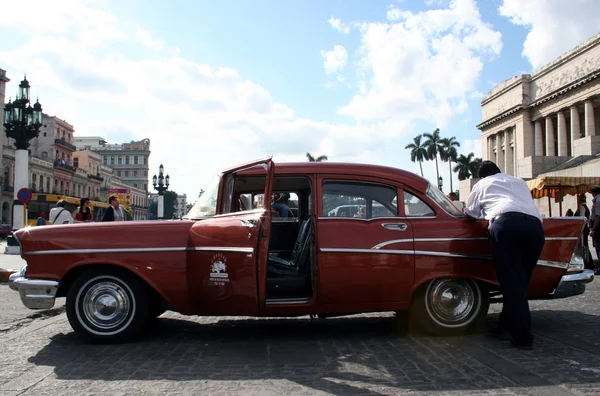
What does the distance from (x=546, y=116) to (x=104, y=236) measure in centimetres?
6076

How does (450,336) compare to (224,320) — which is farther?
(224,320)

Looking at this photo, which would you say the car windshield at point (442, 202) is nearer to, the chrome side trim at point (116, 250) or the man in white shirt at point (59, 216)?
the chrome side trim at point (116, 250)

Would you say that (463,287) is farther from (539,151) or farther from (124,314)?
(539,151)

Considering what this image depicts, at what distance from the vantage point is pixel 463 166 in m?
87.0

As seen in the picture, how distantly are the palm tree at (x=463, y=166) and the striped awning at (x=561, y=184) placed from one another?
234 ft

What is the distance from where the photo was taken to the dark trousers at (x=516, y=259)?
4891 mm

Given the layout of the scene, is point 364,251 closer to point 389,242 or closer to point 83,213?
point 389,242

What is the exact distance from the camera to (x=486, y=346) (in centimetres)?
504


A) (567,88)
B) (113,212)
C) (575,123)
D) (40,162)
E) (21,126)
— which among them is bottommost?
(113,212)

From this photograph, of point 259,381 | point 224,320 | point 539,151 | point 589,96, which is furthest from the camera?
point 539,151

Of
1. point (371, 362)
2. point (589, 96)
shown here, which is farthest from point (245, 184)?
point (589, 96)

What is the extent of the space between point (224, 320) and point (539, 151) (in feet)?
204

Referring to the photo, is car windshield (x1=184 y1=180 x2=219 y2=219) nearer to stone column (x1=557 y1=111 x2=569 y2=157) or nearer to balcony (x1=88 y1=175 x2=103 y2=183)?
stone column (x1=557 y1=111 x2=569 y2=157)

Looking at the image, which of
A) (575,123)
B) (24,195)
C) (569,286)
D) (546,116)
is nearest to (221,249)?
(569,286)
